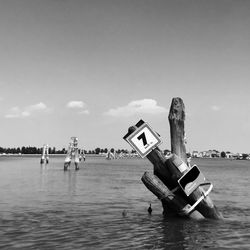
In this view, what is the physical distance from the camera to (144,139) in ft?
42.6

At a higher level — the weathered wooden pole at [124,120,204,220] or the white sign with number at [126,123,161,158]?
the white sign with number at [126,123,161,158]

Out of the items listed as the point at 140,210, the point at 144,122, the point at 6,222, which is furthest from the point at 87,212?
the point at 144,122

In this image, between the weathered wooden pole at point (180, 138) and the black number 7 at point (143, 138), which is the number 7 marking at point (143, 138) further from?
the weathered wooden pole at point (180, 138)

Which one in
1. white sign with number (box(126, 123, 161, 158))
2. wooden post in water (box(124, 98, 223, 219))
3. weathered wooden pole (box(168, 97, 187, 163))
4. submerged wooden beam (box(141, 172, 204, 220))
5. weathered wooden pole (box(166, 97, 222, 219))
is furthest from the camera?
weathered wooden pole (box(168, 97, 187, 163))

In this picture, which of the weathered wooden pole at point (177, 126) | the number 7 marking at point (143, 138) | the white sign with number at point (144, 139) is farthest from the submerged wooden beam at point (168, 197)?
the number 7 marking at point (143, 138)

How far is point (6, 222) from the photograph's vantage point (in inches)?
595

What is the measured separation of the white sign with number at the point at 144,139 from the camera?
12.9 meters

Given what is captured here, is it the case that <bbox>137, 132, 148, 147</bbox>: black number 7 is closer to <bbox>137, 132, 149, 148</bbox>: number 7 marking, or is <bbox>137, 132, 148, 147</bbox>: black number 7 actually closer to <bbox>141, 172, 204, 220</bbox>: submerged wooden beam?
<bbox>137, 132, 149, 148</bbox>: number 7 marking

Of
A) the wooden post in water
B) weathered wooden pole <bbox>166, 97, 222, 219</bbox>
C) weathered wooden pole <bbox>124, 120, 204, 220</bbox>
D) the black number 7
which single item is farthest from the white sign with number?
weathered wooden pole <bbox>166, 97, 222, 219</bbox>

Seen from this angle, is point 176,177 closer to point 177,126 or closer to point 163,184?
point 163,184

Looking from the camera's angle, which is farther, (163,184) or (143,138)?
(163,184)

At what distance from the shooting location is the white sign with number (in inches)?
509

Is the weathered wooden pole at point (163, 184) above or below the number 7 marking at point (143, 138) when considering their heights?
below

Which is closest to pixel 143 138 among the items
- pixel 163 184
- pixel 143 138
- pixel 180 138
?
pixel 143 138
